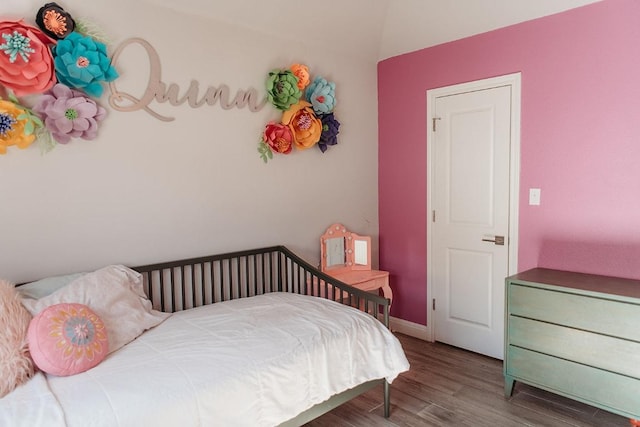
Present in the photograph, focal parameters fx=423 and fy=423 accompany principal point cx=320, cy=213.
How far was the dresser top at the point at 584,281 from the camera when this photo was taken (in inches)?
85.9

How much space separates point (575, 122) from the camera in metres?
2.61

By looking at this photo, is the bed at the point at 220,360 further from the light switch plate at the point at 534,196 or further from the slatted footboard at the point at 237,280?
the light switch plate at the point at 534,196

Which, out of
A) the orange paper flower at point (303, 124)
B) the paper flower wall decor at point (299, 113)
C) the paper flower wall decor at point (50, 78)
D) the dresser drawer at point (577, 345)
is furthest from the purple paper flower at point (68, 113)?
the dresser drawer at point (577, 345)

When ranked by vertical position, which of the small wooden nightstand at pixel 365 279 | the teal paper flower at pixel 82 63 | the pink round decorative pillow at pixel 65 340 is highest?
the teal paper flower at pixel 82 63

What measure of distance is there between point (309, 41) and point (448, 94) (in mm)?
1111

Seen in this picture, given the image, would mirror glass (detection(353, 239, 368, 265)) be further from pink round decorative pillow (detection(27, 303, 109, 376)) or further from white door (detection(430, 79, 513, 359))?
pink round decorative pillow (detection(27, 303, 109, 376))

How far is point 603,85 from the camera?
2.48 meters

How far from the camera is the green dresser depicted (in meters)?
2.08

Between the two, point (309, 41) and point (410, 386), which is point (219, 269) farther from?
point (309, 41)

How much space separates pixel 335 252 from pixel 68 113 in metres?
2.03

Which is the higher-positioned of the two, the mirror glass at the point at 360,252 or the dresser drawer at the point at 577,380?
the mirror glass at the point at 360,252

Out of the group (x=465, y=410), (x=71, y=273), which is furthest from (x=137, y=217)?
(x=465, y=410)

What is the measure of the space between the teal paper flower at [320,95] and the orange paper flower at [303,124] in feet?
0.18

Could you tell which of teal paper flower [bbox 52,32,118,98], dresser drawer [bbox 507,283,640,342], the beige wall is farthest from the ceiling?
dresser drawer [bbox 507,283,640,342]
